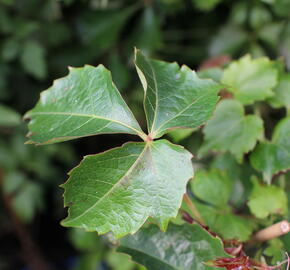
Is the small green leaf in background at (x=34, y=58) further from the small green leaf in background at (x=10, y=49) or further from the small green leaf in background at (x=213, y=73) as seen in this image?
the small green leaf in background at (x=213, y=73)

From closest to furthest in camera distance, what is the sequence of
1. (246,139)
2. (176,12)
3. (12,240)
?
1. (246,139)
2. (176,12)
3. (12,240)

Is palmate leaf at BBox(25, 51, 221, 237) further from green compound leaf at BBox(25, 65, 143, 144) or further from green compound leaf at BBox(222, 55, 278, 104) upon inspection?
green compound leaf at BBox(222, 55, 278, 104)

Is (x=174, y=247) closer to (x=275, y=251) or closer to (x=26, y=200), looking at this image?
(x=275, y=251)

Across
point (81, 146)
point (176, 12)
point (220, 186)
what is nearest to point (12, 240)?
point (81, 146)

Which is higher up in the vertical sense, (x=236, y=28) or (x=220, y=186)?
(x=236, y=28)

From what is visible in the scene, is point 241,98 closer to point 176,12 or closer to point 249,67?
point 249,67

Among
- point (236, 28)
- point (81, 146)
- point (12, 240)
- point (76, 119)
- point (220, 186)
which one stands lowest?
point (12, 240)

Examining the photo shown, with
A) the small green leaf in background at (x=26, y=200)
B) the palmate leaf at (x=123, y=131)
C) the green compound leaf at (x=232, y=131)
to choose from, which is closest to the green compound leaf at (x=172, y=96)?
the palmate leaf at (x=123, y=131)
